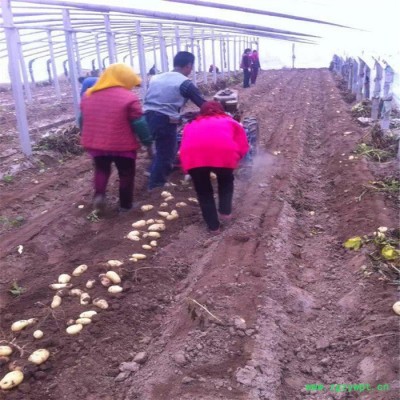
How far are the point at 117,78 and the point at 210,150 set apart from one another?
1287 mm

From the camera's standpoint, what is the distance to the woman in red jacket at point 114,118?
202 inches

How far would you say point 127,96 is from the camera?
5152 millimetres

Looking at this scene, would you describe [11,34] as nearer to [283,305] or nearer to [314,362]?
[283,305]

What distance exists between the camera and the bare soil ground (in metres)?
2.89

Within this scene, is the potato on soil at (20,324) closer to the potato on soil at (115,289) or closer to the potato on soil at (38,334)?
the potato on soil at (38,334)

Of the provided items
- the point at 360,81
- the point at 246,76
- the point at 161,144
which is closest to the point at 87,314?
the point at 161,144

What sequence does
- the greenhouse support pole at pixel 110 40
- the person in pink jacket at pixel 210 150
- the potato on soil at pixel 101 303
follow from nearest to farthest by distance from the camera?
the potato on soil at pixel 101 303
the person in pink jacket at pixel 210 150
the greenhouse support pole at pixel 110 40

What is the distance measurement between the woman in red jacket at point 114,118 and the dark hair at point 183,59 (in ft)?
3.28

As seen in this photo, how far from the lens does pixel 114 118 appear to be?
5.14 metres

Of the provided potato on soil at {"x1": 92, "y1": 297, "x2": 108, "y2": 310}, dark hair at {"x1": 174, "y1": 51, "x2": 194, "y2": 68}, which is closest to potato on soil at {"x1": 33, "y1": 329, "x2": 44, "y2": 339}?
potato on soil at {"x1": 92, "y1": 297, "x2": 108, "y2": 310}

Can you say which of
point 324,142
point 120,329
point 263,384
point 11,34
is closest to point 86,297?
point 120,329

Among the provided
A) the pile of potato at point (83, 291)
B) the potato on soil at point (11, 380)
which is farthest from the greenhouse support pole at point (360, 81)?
the potato on soil at point (11, 380)

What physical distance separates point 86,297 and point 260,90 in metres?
16.5

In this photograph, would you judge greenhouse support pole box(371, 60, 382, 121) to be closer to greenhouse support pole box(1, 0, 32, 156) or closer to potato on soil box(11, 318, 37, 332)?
greenhouse support pole box(1, 0, 32, 156)
